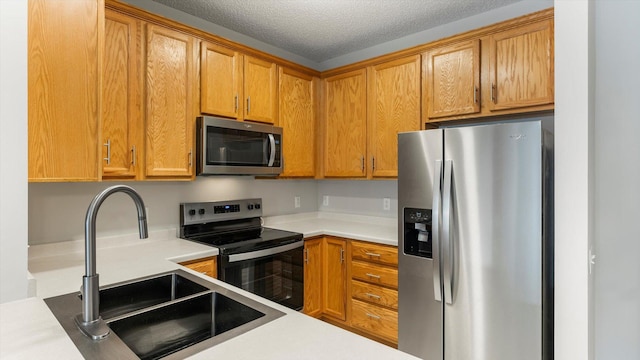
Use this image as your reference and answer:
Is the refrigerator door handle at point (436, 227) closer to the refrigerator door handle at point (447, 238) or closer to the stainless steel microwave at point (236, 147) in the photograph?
the refrigerator door handle at point (447, 238)

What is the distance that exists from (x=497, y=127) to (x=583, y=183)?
0.48m

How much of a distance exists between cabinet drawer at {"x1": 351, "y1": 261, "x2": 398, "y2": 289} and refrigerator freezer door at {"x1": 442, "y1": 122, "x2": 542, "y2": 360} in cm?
53

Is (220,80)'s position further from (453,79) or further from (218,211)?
(453,79)

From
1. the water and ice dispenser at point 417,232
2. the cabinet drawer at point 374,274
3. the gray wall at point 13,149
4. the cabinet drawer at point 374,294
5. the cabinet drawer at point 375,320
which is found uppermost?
the gray wall at point 13,149

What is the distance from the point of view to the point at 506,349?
177 centimetres

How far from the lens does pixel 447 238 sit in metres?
1.91

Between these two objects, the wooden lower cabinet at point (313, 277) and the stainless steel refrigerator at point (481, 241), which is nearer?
the stainless steel refrigerator at point (481, 241)

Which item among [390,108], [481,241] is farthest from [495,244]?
[390,108]

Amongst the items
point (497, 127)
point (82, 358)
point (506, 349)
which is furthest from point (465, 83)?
point (82, 358)

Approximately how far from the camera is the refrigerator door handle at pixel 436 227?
1.93m

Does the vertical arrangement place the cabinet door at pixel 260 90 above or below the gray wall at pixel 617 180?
above

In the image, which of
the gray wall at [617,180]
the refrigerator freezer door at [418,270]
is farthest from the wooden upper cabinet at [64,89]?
the gray wall at [617,180]

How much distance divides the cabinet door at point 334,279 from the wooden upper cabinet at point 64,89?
70.2 inches

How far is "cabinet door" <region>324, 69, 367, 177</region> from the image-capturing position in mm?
3012
